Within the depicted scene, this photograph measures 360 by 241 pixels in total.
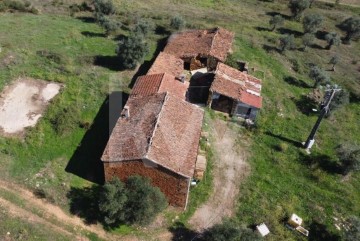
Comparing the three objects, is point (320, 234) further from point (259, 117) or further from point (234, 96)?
point (234, 96)

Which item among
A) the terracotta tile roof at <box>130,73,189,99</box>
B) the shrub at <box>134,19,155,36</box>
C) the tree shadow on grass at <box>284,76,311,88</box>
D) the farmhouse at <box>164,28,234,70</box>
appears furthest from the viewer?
the shrub at <box>134,19,155,36</box>

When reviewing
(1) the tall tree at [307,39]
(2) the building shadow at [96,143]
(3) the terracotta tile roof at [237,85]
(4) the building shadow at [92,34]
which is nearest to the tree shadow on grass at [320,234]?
(3) the terracotta tile roof at [237,85]

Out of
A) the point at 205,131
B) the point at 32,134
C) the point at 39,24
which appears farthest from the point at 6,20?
the point at 205,131

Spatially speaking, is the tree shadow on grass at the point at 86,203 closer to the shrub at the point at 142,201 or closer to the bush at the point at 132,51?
the shrub at the point at 142,201

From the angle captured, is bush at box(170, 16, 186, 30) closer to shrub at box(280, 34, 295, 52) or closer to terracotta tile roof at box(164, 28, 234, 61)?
terracotta tile roof at box(164, 28, 234, 61)

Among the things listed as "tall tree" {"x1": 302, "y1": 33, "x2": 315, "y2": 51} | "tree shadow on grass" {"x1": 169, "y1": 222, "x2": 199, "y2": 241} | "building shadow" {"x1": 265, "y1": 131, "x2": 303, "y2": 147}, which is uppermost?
"tall tree" {"x1": 302, "y1": 33, "x2": 315, "y2": 51}

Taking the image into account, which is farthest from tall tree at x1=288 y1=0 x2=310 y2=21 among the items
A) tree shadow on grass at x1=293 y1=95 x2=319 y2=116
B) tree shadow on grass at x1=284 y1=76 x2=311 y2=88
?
tree shadow on grass at x1=293 y1=95 x2=319 y2=116

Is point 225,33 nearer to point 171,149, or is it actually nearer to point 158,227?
point 171,149
